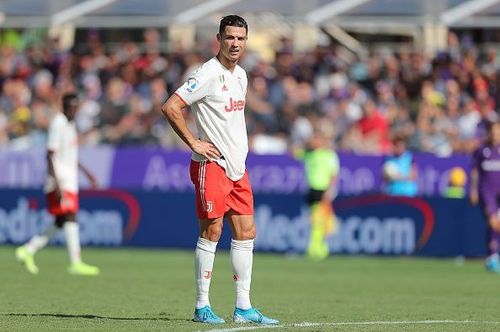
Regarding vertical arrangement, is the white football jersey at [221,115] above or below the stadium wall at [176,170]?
above

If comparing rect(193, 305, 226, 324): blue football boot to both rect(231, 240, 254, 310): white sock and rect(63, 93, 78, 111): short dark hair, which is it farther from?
rect(63, 93, 78, 111): short dark hair

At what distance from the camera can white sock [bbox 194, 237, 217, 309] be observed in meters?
10.8

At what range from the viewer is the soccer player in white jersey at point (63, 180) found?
1753cm

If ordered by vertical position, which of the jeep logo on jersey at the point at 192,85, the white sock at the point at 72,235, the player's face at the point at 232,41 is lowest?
the white sock at the point at 72,235

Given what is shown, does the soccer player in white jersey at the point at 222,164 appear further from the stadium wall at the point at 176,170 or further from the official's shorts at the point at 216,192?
the stadium wall at the point at 176,170

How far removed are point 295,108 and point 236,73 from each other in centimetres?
1669

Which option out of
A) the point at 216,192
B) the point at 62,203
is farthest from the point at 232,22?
the point at 62,203

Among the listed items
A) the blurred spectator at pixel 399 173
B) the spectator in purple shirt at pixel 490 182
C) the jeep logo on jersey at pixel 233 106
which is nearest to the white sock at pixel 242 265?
the jeep logo on jersey at pixel 233 106

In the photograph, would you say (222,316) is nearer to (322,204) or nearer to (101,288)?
(101,288)

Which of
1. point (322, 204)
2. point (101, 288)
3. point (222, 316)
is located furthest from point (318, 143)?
point (222, 316)

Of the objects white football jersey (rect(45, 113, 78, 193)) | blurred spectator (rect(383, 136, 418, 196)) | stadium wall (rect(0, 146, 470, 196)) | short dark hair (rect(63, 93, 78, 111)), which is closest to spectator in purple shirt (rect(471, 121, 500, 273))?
blurred spectator (rect(383, 136, 418, 196))

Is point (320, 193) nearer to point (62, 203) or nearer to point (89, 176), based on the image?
point (89, 176)

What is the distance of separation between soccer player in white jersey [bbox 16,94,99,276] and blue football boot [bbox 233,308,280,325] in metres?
7.23

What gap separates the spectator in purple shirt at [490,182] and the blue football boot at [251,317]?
10324mm
